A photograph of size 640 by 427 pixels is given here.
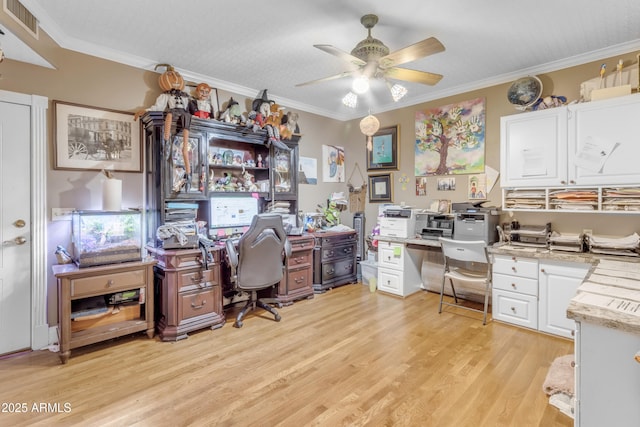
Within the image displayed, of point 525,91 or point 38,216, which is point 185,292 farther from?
point 525,91

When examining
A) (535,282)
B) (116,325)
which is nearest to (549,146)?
(535,282)

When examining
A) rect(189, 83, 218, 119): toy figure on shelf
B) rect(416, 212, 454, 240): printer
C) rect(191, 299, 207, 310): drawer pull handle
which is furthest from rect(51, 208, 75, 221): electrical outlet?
rect(416, 212, 454, 240): printer

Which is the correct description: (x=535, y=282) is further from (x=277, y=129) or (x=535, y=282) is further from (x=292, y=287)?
(x=277, y=129)

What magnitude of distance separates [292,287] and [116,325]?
5.69 ft

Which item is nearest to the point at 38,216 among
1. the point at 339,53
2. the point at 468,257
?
the point at 339,53

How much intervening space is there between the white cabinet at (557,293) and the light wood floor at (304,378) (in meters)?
0.12

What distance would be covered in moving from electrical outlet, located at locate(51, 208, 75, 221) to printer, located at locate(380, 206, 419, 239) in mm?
3276

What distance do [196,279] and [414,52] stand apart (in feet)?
8.42

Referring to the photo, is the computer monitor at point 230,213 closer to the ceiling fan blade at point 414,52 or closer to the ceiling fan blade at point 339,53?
the ceiling fan blade at point 339,53

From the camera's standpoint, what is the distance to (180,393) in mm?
1966

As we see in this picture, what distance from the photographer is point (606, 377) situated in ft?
3.83

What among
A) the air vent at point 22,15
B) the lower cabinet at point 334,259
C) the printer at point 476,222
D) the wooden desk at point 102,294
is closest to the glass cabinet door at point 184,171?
the wooden desk at point 102,294

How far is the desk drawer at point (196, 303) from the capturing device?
2760mm

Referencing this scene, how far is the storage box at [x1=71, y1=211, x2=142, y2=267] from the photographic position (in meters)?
2.45
